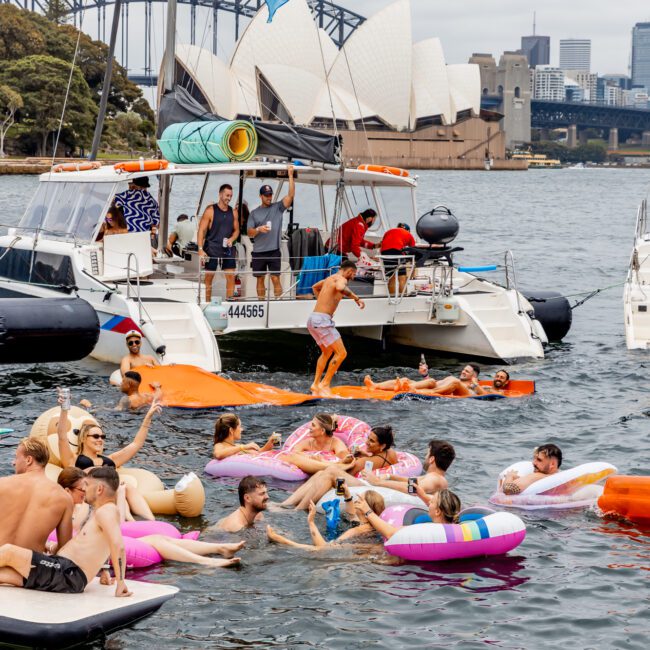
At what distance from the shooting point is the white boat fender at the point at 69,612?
7.55 metres

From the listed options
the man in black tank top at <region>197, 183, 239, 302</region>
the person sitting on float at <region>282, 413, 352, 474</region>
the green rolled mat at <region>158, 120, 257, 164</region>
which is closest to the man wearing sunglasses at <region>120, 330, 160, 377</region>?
the man in black tank top at <region>197, 183, 239, 302</region>

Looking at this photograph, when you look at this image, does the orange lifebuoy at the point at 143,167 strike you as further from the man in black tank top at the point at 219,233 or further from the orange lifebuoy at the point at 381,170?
the orange lifebuoy at the point at 381,170

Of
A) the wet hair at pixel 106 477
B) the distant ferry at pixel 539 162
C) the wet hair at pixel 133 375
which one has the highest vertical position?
the distant ferry at pixel 539 162

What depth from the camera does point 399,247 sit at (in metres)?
18.1

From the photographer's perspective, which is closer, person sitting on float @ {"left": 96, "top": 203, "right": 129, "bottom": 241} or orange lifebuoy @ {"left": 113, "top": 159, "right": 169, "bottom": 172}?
orange lifebuoy @ {"left": 113, "top": 159, "right": 169, "bottom": 172}

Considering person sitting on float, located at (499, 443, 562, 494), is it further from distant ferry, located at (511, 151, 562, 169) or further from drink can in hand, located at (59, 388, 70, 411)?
distant ferry, located at (511, 151, 562, 169)

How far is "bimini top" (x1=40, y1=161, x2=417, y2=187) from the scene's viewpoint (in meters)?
16.8

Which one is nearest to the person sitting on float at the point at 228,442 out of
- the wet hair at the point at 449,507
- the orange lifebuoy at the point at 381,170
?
the wet hair at the point at 449,507

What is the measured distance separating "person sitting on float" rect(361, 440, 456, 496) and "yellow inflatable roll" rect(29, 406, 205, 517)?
1.74m

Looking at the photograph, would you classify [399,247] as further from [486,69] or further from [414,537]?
[486,69]

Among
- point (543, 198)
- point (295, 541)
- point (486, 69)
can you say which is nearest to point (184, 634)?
point (295, 541)

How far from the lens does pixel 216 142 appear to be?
55.2ft

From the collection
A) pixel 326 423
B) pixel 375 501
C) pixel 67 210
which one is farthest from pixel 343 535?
pixel 67 210

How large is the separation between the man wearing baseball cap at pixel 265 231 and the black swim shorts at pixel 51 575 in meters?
9.21
